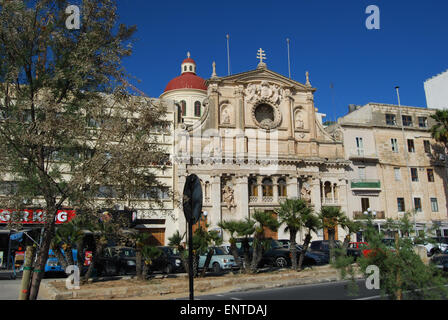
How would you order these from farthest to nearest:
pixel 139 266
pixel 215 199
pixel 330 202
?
pixel 330 202 < pixel 215 199 < pixel 139 266

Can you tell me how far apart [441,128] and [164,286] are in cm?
3934

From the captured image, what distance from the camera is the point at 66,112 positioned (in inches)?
426

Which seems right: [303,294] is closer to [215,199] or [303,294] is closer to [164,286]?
[164,286]

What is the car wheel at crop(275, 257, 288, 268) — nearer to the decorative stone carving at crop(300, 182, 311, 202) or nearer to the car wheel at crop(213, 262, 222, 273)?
the car wheel at crop(213, 262, 222, 273)

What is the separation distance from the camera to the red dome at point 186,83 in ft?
178

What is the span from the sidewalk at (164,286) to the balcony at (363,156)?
24.4m

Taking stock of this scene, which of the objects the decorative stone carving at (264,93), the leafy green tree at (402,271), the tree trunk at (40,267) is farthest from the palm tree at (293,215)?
the decorative stone carving at (264,93)

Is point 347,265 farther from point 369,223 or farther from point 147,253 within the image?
point 147,253

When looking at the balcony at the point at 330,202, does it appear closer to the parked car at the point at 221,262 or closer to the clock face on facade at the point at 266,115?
the clock face on facade at the point at 266,115

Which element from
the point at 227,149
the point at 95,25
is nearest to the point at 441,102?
the point at 227,149

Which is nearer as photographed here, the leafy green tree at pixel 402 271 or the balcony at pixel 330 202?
the leafy green tree at pixel 402 271

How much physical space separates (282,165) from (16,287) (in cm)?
2742

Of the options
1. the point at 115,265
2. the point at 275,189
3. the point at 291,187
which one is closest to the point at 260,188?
the point at 275,189

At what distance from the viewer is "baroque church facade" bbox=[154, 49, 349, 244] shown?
121 feet
